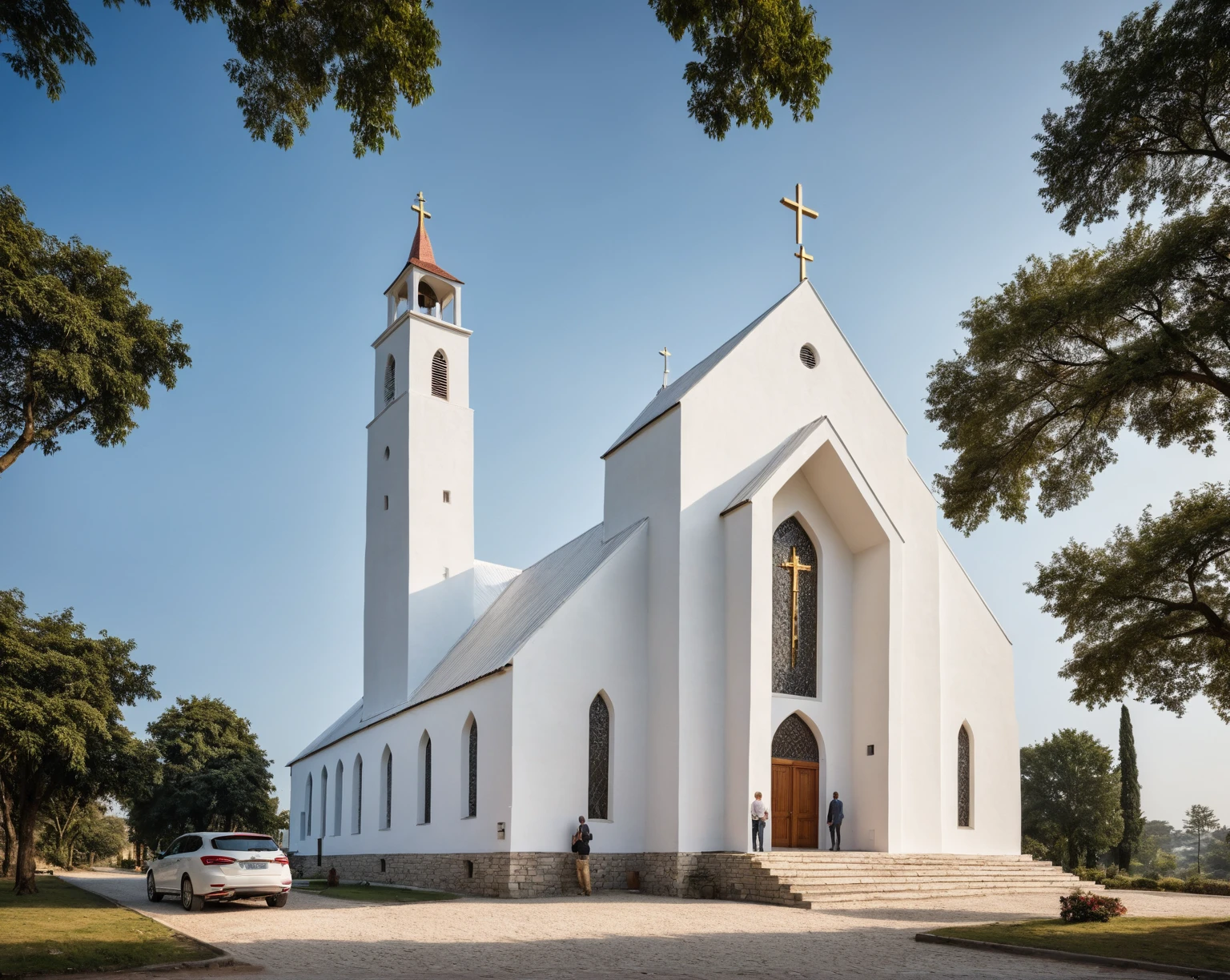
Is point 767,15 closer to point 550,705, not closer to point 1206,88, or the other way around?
point 1206,88

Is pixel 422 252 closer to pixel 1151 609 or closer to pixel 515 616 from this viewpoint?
pixel 515 616

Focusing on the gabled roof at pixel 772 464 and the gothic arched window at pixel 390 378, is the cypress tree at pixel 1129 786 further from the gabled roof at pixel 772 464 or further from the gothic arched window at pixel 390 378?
the gothic arched window at pixel 390 378

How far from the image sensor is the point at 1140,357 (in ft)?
42.8

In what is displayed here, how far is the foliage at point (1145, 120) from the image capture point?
1145cm

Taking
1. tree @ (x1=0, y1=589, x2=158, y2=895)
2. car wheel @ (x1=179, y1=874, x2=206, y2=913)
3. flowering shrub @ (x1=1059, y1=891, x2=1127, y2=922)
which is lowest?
car wheel @ (x1=179, y1=874, x2=206, y2=913)

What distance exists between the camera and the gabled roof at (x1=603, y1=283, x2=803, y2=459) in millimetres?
24203

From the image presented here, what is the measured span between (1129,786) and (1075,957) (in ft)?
108

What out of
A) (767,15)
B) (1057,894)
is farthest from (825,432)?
(767,15)

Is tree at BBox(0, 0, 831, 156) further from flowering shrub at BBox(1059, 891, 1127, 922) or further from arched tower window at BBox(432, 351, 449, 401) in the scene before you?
arched tower window at BBox(432, 351, 449, 401)

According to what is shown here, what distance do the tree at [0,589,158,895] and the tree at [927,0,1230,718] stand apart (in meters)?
16.4

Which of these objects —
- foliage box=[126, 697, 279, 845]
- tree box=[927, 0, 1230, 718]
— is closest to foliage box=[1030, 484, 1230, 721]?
tree box=[927, 0, 1230, 718]

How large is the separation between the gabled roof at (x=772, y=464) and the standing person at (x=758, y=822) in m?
6.41

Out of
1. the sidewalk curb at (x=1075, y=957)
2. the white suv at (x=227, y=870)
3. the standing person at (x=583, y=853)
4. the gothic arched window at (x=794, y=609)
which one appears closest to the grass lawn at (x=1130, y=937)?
the sidewalk curb at (x=1075, y=957)

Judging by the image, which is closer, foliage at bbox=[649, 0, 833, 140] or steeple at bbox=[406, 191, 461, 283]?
foliage at bbox=[649, 0, 833, 140]
